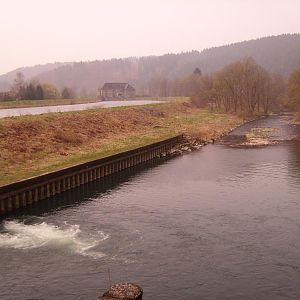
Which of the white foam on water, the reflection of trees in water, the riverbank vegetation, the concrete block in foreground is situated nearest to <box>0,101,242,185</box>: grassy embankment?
the white foam on water

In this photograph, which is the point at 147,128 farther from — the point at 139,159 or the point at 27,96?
the point at 27,96

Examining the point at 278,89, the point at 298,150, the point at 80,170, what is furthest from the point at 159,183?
the point at 278,89

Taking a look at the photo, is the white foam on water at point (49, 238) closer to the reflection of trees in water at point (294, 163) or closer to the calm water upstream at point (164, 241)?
the calm water upstream at point (164, 241)

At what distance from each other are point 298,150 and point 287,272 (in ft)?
171

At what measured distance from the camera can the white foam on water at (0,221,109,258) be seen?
31094mm

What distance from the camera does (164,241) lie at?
32.1 metres

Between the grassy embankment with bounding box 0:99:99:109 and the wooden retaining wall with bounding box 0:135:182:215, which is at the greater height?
the grassy embankment with bounding box 0:99:99:109

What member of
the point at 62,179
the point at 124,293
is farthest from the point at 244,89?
the point at 124,293

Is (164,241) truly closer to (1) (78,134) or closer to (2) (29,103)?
(1) (78,134)

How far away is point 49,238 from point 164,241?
8.93 metres

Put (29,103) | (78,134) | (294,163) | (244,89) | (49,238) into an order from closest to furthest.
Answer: (49,238)
(294,163)
(78,134)
(244,89)
(29,103)

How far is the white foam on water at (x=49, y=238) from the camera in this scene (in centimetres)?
3109

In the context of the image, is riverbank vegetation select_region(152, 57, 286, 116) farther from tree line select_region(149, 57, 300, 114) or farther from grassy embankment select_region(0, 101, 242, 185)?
grassy embankment select_region(0, 101, 242, 185)

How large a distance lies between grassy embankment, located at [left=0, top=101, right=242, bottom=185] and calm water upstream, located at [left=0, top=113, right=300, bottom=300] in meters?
9.21
